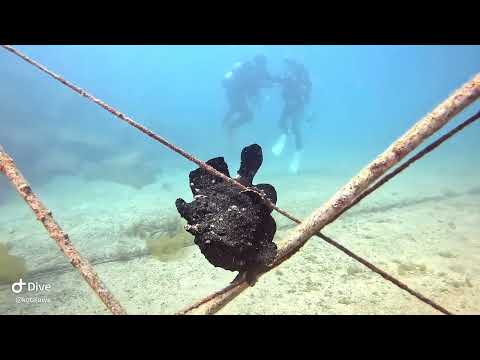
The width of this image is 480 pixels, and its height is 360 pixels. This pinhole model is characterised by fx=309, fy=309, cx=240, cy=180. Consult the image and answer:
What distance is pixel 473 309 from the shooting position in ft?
14.3

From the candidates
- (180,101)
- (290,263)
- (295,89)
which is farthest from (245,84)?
(180,101)

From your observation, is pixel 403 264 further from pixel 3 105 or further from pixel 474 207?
pixel 3 105

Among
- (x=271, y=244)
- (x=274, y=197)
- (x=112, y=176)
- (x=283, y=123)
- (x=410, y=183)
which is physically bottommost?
(x=271, y=244)

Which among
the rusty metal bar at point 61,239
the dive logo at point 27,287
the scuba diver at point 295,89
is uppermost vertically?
the scuba diver at point 295,89

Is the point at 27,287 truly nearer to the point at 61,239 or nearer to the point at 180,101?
the point at 61,239

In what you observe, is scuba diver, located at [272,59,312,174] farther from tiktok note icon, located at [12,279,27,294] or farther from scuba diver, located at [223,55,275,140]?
tiktok note icon, located at [12,279,27,294]

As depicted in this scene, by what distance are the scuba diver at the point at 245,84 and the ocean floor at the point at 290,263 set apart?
1000 centimetres

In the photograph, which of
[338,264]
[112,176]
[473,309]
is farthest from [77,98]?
[473,309]

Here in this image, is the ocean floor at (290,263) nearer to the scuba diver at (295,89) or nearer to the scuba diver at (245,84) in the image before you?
the scuba diver at (295,89)

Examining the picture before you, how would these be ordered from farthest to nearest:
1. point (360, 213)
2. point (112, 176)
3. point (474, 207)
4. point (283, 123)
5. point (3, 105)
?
point (3, 105) < point (283, 123) < point (112, 176) < point (474, 207) < point (360, 213)

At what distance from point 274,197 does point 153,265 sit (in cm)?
440

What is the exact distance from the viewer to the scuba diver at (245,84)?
18797mm

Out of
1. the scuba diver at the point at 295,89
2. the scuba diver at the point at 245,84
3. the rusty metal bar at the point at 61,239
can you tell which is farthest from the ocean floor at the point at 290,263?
the scuba diver at the point at 245,84

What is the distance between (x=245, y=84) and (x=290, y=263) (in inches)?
593
